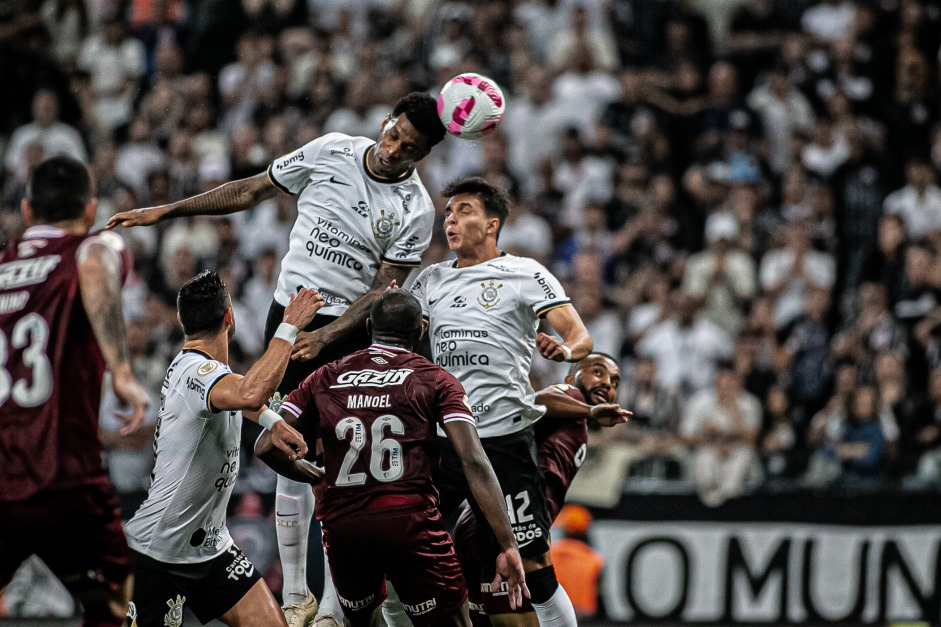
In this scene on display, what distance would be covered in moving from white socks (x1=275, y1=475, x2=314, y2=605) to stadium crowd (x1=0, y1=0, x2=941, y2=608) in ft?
18.3

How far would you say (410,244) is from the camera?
9.12 m

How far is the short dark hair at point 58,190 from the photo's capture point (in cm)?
691

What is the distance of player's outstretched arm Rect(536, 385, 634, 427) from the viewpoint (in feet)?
30.5

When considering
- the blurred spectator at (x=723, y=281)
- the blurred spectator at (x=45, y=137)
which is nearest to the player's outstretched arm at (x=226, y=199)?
the blurred spectator at (x=723, y=281)

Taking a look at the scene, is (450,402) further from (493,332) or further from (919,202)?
(919,202)

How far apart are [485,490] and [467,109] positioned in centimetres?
269

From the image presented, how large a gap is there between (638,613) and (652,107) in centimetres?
718

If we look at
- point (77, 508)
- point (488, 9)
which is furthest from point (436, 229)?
point (77, 508)

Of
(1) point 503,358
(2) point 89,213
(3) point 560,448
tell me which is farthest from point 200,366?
(3) point 560,448

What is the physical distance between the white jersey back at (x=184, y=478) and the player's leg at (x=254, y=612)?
1.11 ft

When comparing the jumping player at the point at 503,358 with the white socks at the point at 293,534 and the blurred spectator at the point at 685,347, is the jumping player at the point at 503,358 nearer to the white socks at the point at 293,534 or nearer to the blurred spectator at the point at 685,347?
the white socks at the point at 293,534

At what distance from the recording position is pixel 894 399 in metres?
14.8

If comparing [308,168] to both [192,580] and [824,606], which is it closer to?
[192,580]

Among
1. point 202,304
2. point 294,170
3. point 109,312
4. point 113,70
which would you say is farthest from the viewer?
point 113,70
